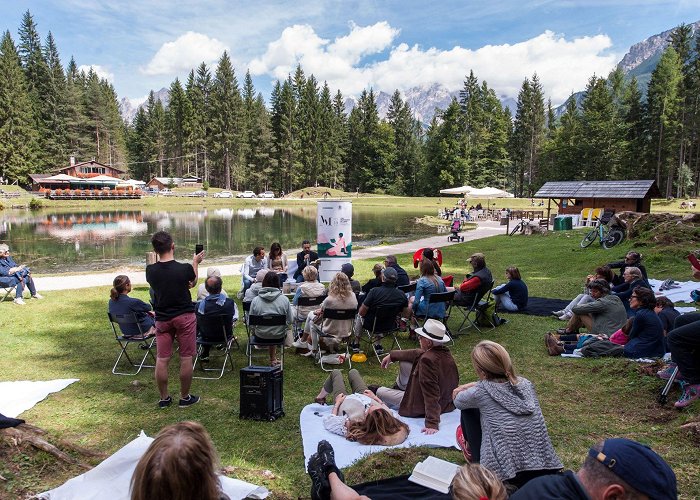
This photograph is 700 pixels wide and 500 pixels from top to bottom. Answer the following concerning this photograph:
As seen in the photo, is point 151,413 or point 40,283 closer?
point 151,413

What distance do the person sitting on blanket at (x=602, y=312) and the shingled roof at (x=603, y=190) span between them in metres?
19.6

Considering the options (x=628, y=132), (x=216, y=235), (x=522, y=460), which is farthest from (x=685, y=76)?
(x=522, y=460)

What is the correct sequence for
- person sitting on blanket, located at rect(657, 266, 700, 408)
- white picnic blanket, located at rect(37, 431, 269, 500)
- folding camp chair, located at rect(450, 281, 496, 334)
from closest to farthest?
1. white picnic blanket, located at rect(37, 431, 269, 500)
2. person sitting on blanket, located at rect(657, 266, 700, 408)
3. folding camp chair, located at rect(450, 281, 496, 334)

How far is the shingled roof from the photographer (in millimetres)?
24031

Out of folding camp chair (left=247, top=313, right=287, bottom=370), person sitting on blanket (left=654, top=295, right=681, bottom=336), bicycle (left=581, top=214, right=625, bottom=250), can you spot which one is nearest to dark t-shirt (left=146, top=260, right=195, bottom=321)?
folding camp chair (left=247, top=313, right=287, bottom=370)

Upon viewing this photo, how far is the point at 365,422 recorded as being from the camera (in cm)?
431

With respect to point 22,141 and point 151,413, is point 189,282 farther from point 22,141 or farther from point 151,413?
point 22,141

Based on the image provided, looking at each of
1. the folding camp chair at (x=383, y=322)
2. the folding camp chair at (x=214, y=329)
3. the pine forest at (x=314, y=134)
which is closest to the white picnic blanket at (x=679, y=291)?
the folding camp chair at (x=383, y=322)

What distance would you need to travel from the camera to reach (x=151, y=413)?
4.92 meters

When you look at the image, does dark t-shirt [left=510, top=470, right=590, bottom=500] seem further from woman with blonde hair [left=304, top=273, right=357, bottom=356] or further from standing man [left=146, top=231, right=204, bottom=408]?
woman with blonde hair [left=304, top=273, right=357, bottom=356]

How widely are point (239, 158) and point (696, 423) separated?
77.9m

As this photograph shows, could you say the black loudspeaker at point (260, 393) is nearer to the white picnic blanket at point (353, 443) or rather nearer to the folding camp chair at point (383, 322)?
the white picnic blanket at point (353, 443)

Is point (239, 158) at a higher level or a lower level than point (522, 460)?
higher

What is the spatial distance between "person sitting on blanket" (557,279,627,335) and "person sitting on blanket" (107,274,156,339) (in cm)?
590
